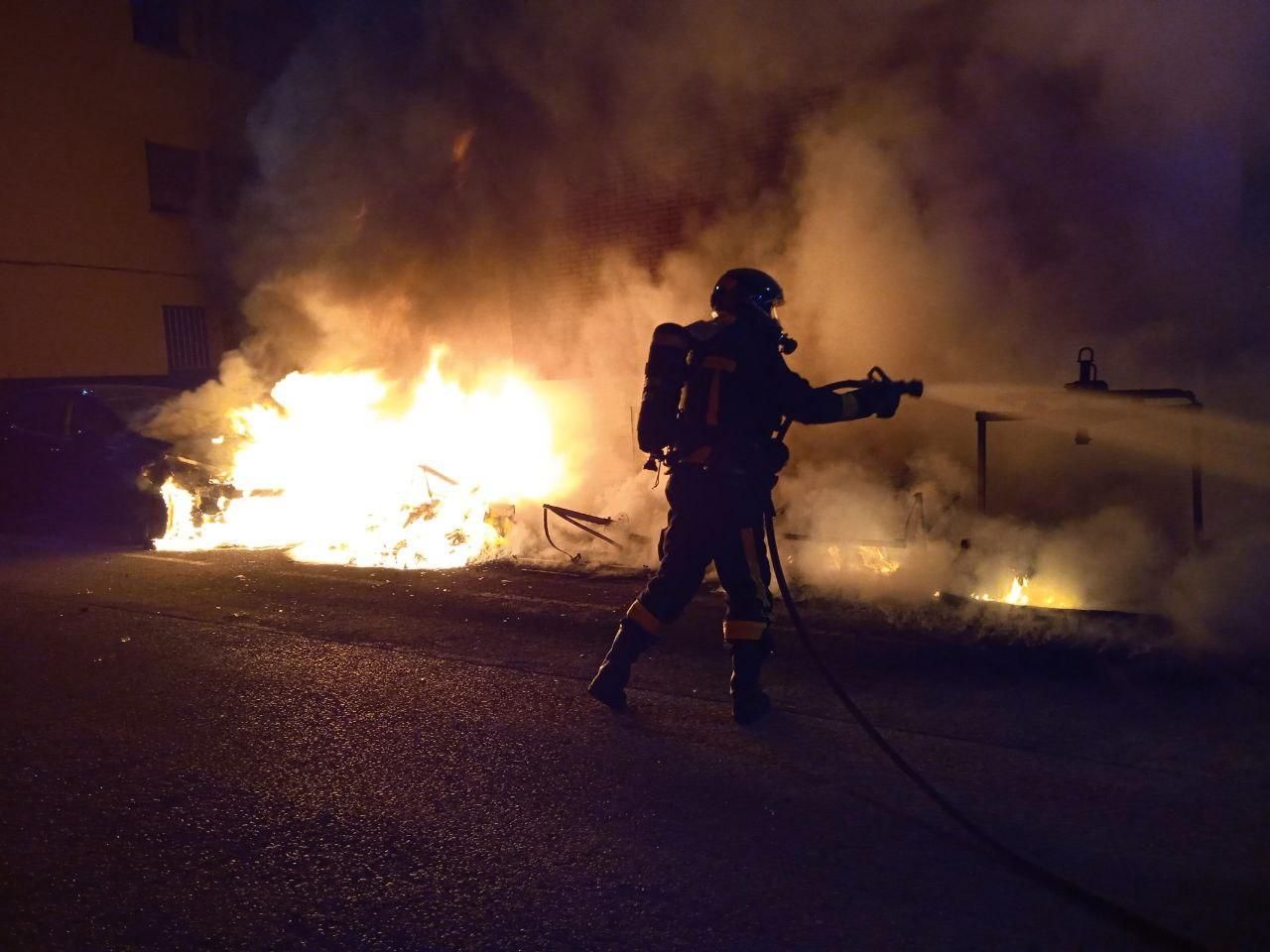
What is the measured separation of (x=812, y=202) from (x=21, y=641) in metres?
6.11

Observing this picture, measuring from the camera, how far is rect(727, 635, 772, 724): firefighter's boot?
3.97m

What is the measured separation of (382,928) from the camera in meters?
→ 2.61

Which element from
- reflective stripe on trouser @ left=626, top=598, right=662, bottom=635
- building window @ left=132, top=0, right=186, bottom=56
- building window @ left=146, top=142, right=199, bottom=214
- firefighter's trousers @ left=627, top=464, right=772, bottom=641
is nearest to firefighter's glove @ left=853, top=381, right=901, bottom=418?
firefighter's trousers @ left=627, top=464, right=772, bottom=641

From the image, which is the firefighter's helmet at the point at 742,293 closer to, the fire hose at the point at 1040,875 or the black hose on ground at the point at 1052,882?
the fire hose at the point at 1040,875

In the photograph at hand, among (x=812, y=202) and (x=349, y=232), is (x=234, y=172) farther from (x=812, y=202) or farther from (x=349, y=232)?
(x=812, y=202)

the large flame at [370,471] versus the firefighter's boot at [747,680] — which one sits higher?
the large flame at [370,471]

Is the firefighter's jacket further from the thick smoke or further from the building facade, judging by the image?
the building facade

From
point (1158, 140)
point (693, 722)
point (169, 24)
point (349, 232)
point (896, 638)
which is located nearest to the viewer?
point (693, 722)

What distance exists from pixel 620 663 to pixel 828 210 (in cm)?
503

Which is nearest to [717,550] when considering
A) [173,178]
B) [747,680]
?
[747,680]

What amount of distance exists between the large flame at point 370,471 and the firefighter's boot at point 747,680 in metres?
4.08

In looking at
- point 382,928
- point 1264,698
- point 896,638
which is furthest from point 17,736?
point 1264,698

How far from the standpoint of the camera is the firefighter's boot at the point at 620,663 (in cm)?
413

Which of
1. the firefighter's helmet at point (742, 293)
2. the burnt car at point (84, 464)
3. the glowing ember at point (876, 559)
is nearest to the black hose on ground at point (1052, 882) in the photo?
the firefighter's helmet at point (742, 293)
